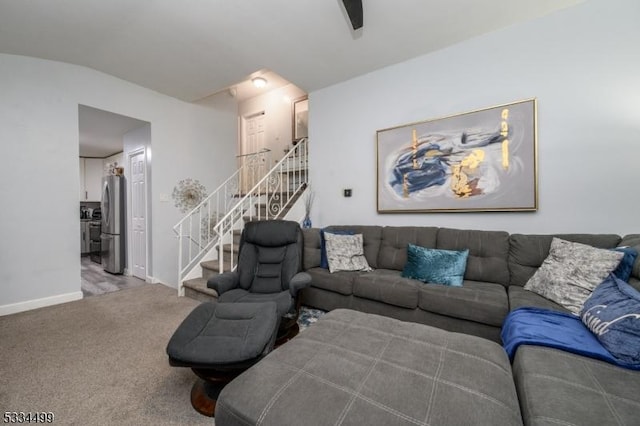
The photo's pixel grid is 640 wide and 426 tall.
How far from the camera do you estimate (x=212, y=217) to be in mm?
4508

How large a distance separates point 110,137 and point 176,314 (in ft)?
12.6

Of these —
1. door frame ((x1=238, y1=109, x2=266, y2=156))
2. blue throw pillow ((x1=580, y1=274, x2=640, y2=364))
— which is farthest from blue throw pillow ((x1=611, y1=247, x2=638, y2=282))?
door frame ((x1=238, y1=109, x2=266, y2=156))

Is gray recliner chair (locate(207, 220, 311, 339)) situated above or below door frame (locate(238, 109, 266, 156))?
below

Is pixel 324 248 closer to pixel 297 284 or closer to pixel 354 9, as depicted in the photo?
pixel 297 284

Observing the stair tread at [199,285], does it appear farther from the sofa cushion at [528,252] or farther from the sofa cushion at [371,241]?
the sofa cushion at [528,252]

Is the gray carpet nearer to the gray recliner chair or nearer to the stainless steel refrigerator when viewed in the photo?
the gray recliner chair

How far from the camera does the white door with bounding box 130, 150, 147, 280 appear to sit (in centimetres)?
405

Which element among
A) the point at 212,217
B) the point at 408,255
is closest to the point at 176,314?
the point at 212,217

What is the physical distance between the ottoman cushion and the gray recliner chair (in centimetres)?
41

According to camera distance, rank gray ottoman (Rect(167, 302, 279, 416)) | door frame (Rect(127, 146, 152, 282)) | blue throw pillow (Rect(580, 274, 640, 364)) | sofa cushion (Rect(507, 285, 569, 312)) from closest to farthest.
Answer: blue throw pillow (Rect(580, 274, 640, 364)) < gray ottoman (Rect(167, 302, 279, 416)) < sofa cushion (Rect(507, 285, 569, 312)) < door frame (Rect(127, 146, 152, 282))

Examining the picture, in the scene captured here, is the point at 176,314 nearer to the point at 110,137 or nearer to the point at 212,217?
the point at 212,217

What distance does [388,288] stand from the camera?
86.2 inches

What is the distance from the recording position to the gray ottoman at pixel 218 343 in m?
1.26

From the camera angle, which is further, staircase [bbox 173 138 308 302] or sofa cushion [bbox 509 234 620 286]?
staircase [bbox 173 138 308 302]
